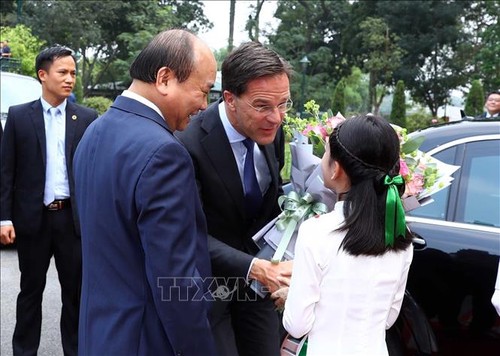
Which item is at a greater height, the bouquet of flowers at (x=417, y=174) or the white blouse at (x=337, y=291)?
the bouquet of flowers at (x=417, y=174)

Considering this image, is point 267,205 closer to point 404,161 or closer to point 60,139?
point 404,161

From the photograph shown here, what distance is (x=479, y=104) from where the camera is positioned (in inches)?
926

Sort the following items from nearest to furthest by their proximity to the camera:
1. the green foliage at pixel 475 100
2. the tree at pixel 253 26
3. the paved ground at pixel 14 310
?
the paved ground at pixel 14 310, the green foliage at pixel 475 100, the tree at pixel 253 26

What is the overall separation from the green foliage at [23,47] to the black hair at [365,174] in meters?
15.8

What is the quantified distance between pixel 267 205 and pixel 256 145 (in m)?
0.26

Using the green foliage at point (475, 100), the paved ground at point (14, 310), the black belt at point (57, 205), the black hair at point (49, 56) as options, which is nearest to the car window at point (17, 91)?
the paved ground at point (14, 310)

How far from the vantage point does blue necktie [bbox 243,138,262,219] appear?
2.30 metres

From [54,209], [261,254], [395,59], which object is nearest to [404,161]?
[261,254]

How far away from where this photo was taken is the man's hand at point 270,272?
2.13m

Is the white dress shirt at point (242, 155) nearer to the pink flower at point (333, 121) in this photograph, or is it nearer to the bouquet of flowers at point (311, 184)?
the bouquet of flowers at point (311, 184)

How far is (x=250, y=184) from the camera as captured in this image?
2.31m

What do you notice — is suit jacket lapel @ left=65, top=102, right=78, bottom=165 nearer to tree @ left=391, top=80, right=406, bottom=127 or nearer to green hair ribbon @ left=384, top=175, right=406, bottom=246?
green hair ribbon @ left=384, top=175, right=406, bottom=246

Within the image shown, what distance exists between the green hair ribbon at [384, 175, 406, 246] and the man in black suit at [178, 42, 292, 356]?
471 millimetres

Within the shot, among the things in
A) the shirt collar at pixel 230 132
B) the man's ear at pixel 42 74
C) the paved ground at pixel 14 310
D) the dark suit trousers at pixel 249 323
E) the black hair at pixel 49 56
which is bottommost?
the paved ground at pixel 14 310
